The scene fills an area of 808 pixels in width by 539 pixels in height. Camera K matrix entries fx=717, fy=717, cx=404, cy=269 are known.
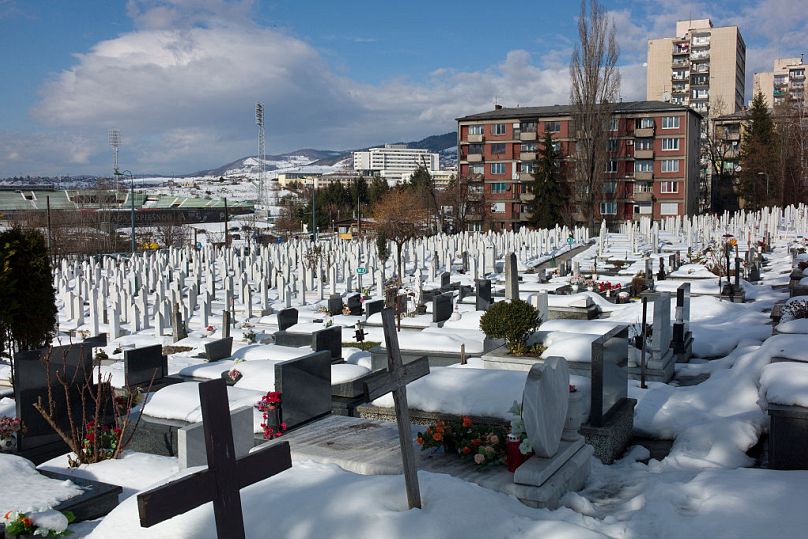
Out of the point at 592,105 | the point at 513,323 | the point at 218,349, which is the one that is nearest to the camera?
the point at 513,323

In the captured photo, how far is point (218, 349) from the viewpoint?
13.1 metres

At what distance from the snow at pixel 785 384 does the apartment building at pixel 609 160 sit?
50467 millimetres

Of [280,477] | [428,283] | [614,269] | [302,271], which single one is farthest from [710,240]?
[280,477]

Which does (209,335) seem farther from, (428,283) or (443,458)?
(443,458)

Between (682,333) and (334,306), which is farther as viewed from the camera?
(334,306)

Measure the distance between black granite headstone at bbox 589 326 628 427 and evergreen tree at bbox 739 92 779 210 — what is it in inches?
2165

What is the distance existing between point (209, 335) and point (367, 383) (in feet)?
48.2

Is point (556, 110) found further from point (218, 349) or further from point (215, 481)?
point (215, 481)

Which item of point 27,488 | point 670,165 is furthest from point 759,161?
point 27,488

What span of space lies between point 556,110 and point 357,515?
6363cm

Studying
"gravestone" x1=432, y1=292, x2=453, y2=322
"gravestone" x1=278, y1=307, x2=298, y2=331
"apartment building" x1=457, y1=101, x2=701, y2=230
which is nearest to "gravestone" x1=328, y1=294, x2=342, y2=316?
"gravestone" x1=278, y1=307, x2=298, y2=331

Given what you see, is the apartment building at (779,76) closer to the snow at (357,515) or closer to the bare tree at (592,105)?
the bare tree at (592,105)

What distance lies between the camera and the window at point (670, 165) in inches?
2383

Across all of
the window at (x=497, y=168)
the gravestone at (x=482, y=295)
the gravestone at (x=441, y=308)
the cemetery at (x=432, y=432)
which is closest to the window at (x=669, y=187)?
the window at (x=497, y=168)
